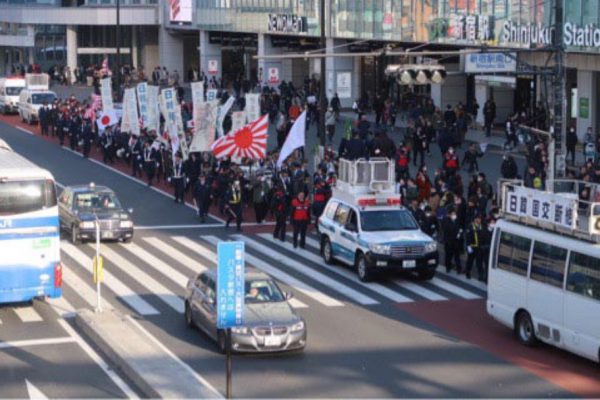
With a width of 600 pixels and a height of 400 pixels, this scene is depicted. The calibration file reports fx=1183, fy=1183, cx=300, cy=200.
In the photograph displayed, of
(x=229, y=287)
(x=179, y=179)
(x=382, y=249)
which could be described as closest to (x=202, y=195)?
(x=179, y=179)

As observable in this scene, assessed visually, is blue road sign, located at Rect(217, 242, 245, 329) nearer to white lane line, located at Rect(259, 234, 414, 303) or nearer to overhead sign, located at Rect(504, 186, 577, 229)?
overhead sign, located at Rect(504, 186, 577, 229)

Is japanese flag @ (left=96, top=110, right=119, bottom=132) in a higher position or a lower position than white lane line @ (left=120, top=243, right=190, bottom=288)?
higher

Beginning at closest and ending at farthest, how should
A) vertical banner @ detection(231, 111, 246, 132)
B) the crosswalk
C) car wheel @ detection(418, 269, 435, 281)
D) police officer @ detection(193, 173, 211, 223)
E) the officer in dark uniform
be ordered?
the crosswalk < car wheel @ detection(418, 269, 435, 281) < police officer @ detection(193, 173, 211, 223) < vertical banner @ detection(231, 111, 246, 132) < the officer in dark uniform

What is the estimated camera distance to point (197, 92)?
4409cm

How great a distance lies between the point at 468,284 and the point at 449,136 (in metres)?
14.7

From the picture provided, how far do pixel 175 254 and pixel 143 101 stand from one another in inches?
711

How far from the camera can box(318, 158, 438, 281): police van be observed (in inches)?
1083

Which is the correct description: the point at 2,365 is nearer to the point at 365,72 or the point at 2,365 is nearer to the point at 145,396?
the point at 145,396

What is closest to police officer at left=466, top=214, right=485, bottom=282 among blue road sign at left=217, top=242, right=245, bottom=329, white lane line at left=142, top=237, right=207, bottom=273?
white lane line at left=142, top=237, right=207, bottom=273

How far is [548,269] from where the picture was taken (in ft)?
69.4

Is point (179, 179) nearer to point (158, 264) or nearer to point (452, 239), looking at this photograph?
point (158, 264)

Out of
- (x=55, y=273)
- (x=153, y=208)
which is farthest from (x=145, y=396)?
(x=153, y=208)

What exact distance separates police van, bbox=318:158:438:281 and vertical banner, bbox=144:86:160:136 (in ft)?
61.7

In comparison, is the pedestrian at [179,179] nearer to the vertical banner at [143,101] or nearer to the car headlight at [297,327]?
the vertical banner at [143,101]
